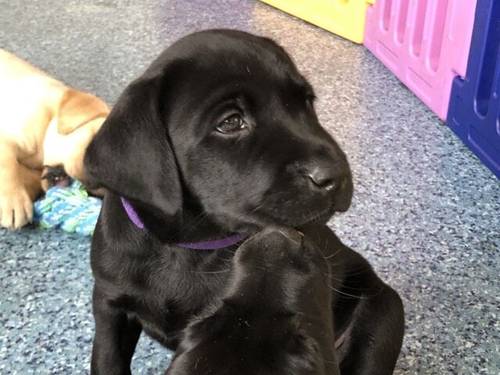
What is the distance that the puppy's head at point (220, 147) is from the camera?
938mm

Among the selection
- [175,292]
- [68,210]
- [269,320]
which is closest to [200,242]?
[175,292]

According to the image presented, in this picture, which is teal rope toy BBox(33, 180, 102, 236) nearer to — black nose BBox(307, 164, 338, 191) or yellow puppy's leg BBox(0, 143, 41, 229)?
yellow puppy's leg BBox(0, 143, 41, 229)

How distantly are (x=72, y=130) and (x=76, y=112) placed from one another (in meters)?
0.04

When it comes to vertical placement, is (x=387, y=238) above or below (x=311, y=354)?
below

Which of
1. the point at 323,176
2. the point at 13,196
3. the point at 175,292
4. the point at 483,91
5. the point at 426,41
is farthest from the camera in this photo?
the point at 426,41

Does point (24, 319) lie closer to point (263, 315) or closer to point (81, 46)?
point (263, 315)

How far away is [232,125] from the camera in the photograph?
96 centimetres

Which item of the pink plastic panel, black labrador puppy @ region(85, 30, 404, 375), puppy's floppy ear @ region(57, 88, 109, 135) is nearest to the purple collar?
black labrador puppy @ region(85, 30, 404, 375)

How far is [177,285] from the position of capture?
1053 mm

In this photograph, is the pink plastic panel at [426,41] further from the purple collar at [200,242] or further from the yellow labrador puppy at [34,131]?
the purple collar at [200,242]

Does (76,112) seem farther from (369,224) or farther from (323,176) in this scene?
(323,176)

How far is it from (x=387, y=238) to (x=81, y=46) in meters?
1.29

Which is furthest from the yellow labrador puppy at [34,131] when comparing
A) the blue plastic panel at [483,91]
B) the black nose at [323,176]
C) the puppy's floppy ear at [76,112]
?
the blue plastic panel at [483,91]

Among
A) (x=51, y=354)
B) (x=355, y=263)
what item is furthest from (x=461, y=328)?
(x=51, y=354)
